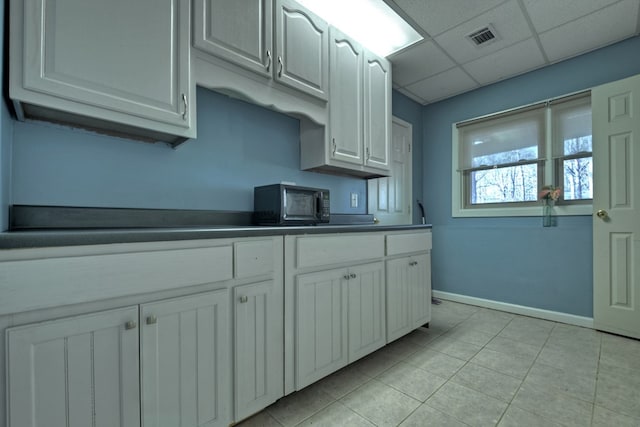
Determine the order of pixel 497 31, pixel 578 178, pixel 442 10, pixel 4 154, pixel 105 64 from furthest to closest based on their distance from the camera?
1. pixel 578 178
2. pixel 497 31
3. pixel 442 10
4. pixel 105 64
5. pixel 4 154

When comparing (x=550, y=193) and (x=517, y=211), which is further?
(x=517, y=211)

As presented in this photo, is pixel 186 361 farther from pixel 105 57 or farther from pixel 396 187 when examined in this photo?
pixel 396 187

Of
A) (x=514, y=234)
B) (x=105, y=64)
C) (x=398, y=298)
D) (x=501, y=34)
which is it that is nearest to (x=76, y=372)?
(x=105, y=64)

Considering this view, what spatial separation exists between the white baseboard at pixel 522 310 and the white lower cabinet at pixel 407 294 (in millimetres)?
1181

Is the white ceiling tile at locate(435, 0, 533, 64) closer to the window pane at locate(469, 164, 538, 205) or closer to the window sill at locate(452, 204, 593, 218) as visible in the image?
the window pane at locate(469, 164, 538, 205)

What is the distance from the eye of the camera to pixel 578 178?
2670mm

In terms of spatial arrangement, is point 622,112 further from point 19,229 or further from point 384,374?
point 19,229

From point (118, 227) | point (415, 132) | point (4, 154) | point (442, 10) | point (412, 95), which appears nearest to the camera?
point (4, 154)

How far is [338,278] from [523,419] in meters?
1.11

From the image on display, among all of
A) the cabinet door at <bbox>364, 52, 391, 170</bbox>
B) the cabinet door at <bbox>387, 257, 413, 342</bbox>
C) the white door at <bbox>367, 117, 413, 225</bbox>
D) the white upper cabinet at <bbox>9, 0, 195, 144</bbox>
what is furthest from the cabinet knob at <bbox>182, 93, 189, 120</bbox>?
the white door at <bbox>367, 117, 413, 225</bbox>

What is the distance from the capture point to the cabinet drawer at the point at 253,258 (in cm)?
122

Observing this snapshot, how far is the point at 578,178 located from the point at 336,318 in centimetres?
274

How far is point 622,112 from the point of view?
2.36m

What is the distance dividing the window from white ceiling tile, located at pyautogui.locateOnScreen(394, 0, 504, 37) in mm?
1363
